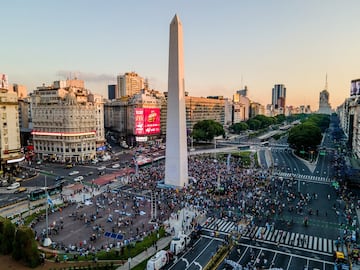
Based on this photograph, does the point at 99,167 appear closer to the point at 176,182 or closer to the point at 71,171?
the point at 71,171

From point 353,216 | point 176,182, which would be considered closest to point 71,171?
point 176,182

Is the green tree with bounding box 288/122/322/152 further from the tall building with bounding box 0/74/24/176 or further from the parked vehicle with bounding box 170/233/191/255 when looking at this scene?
the tall building with bounding box 0/74/24/176

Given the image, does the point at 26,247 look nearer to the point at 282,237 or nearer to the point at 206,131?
the point at 282,237

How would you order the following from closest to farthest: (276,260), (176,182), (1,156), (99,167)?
(276,260) → (176,182) → (1,156) → (99,167)

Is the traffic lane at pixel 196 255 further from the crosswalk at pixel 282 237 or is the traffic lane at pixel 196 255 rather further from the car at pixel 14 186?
the car at pixel 14 186

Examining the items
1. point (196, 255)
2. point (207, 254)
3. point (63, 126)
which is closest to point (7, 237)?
point (196, 255)
